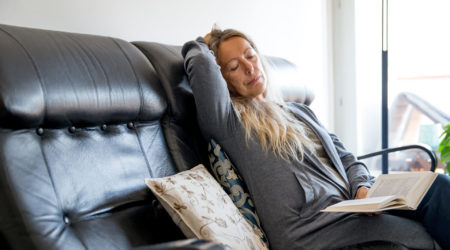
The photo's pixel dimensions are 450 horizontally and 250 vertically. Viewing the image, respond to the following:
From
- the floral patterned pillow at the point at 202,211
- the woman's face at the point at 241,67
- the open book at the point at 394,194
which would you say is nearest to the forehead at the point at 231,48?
the woman's face at the point at 241,67

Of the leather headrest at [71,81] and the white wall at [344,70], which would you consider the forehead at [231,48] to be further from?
the white wall at [344,70]

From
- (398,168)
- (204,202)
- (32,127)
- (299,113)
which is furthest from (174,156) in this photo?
(398,168)

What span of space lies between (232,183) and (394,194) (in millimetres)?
467

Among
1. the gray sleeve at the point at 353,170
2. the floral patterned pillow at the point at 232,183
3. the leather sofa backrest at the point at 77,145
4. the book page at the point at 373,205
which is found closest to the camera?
the leather sofa backrest at the point at 77,145

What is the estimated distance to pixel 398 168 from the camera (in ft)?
11.0

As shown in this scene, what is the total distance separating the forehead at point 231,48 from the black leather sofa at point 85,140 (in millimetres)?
278

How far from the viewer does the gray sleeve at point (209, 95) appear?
136cm

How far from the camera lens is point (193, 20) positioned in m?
1.99

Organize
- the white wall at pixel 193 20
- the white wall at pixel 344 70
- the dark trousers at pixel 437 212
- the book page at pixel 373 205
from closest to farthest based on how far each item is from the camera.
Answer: the book page at pixel 373 205
the dark trousers at pixel 437 212
the white wall at pixel 193 20
the white wall at pixel 344 70

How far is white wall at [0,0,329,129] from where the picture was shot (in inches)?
56.1

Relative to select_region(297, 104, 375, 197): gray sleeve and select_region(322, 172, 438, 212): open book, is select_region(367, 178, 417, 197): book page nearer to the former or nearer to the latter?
select_region(322, 172, 438, 212): open book

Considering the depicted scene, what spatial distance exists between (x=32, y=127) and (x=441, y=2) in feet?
9.83

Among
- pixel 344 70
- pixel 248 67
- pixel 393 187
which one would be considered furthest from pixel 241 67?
pixel 344 70

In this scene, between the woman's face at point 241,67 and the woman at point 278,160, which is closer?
the woman at point 278,160
